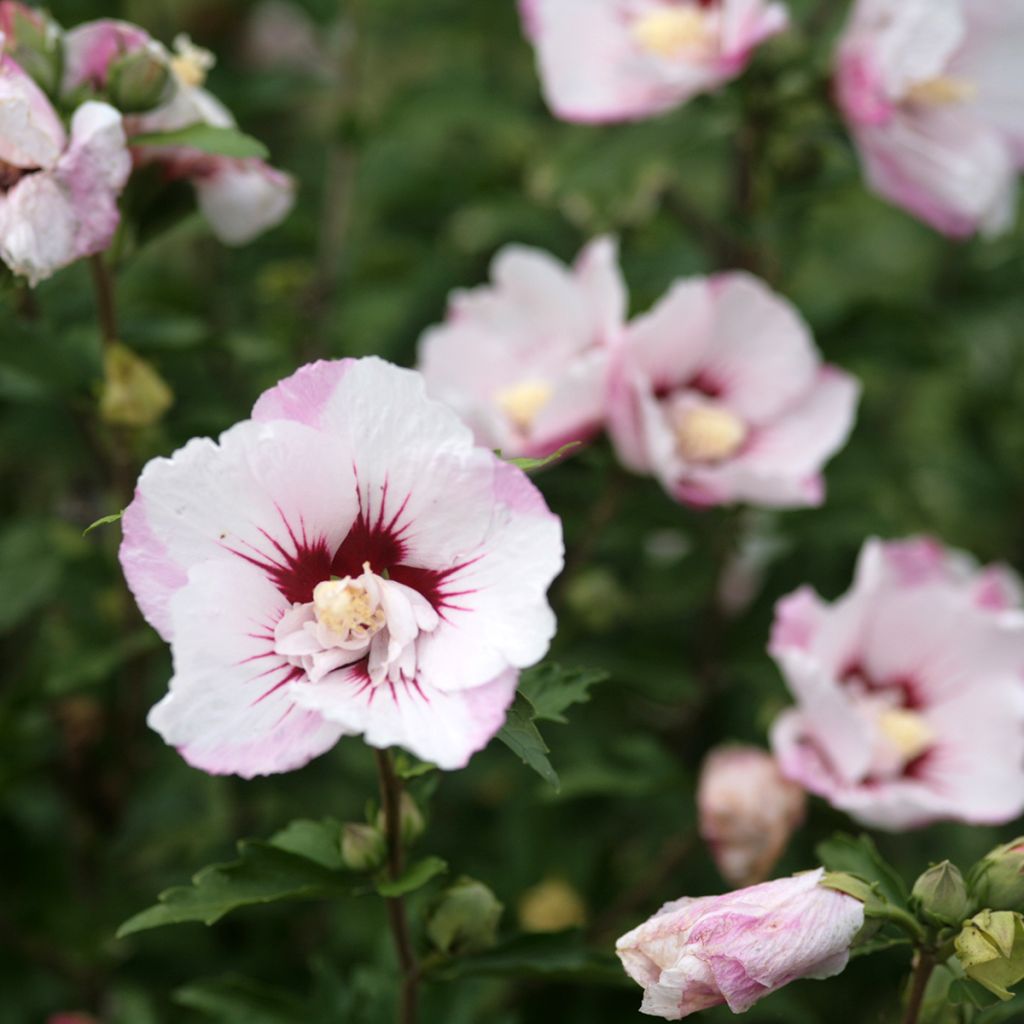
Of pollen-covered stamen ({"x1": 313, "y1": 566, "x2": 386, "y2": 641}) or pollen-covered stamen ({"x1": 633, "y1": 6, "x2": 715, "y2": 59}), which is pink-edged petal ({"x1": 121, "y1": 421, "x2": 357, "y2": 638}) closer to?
pollen-covered stamen ({"x1": 313, "y1": 566, "x2": 386, "y2": 641})

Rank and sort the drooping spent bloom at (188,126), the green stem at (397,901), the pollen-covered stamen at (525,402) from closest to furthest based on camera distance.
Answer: the green stem at (397,901) → the drooping spent bloom at (188,126) → the pollen-covered stamen at (525,402)

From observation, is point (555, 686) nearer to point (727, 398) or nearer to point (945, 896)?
point (945, 896)

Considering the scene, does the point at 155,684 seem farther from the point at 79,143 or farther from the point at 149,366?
the point at 79,143

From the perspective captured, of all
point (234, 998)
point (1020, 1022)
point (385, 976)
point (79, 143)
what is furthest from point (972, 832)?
point (79, 143)

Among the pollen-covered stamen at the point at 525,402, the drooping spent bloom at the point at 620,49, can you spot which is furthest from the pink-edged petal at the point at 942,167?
the pollen-covered stamen at the point at 525,402

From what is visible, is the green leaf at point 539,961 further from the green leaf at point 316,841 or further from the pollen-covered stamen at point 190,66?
the pollen-covered stamen at point 190,66

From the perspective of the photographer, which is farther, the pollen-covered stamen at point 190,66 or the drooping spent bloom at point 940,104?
the drooping spent bloom at point 940,104
